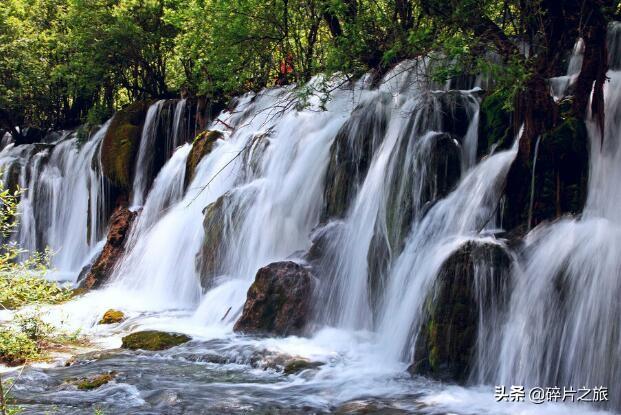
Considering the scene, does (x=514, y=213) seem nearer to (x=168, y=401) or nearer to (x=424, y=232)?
(x=424, y=232)

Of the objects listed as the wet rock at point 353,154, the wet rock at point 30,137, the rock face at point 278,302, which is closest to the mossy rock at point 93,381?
the rock face at point 278,302

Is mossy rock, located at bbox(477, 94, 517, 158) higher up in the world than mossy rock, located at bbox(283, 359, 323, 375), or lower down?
higher up

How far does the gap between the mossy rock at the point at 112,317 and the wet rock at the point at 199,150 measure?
4.69 metres

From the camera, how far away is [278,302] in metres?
11.1

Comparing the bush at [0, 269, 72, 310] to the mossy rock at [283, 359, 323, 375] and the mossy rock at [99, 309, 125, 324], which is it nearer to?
the mossy rock at [283, 359, 323, 375]

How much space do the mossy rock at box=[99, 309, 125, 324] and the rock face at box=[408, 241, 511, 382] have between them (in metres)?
6.78

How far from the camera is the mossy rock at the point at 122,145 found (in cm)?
2072

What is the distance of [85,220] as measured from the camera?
2195cm

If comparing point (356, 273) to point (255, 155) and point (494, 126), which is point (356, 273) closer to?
point (494, 126)

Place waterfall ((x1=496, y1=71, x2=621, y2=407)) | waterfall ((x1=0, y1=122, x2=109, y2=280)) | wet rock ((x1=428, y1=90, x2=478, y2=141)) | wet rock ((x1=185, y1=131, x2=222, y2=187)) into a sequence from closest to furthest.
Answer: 1. waterfall ((x1=496, y1=71, x2=621, y2=407))
2. wet rock ((x1=428, y1=90, x2=478, y2=141))
3. wet rock ((x1=185, y1=131, x2=222, y2=187))
4. waterfall ((x1=0, y1=122, x2=109, y2=280))

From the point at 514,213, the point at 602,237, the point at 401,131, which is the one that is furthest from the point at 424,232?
the point at 602,237

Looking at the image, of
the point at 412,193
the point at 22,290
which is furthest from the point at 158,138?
the point at 22,290

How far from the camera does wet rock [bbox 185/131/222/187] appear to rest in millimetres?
17344

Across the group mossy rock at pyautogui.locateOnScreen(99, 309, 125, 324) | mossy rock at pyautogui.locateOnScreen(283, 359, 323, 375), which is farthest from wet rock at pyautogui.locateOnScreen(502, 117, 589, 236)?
mossy rock at pyautogui.locateOnScreen(99, 309, 125, 324)
